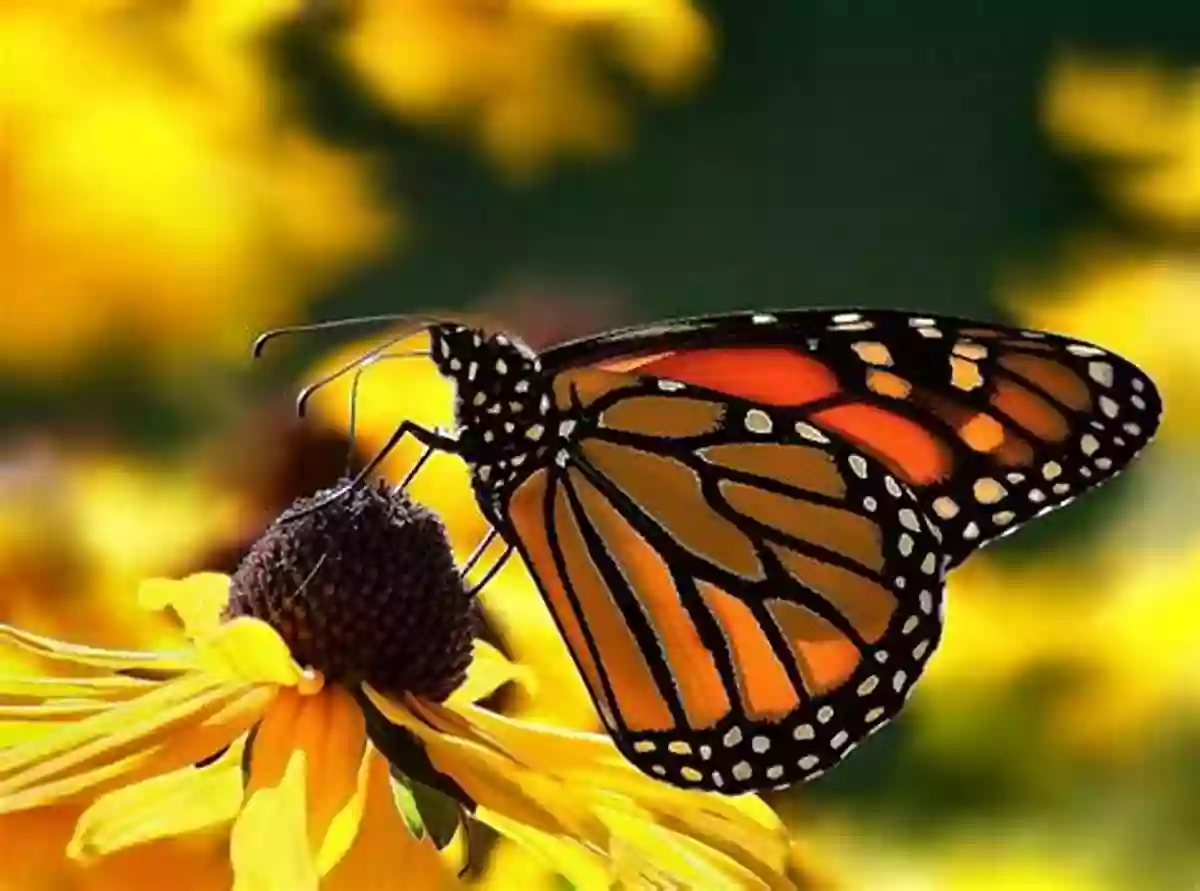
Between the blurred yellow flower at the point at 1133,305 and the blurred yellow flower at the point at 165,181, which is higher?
the blurred yellow flower at the point at 165,181

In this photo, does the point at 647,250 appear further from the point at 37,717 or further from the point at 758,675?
the point at 37,717

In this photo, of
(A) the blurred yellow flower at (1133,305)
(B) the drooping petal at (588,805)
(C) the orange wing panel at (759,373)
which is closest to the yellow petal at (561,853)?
(B) the drooping petal at (588,805)

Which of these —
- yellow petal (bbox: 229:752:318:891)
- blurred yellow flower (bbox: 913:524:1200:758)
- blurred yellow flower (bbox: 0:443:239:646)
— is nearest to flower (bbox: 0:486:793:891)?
yellow petal (bbox: 229:752:318:891)

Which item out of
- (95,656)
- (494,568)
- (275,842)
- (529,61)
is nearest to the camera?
(275,842)

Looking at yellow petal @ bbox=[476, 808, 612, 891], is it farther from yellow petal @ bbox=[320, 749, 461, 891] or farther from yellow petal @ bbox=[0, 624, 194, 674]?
yellow petal @ bbox=[0, 624, 194, 674]

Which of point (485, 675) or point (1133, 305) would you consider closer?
point (485, 675)

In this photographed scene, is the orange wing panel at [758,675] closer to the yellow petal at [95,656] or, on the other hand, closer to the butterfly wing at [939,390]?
the butterfly wing at [939,390]

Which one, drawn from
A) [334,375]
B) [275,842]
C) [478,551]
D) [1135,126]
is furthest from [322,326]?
[1135,126]
